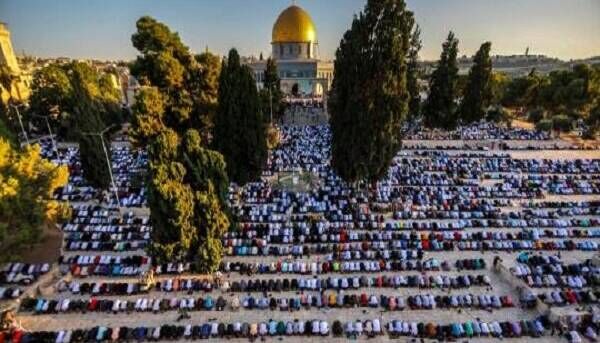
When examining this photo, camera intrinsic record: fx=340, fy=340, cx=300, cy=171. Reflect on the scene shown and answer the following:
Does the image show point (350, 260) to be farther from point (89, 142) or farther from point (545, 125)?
point (545, 125)

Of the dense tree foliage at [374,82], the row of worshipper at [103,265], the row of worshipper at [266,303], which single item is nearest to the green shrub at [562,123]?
the dense tree foliage at [374,82]

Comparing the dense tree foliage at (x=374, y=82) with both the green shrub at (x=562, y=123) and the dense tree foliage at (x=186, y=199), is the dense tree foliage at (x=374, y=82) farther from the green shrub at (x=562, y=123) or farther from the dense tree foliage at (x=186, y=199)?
the green shrub at (x=562, y=123)

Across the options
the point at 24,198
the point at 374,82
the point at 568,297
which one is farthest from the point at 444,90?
the point at 24,198

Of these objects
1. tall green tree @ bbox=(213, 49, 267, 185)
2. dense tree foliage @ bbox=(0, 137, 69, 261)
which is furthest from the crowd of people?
tall green tree @ bbox=(213, 49, 267, 185)

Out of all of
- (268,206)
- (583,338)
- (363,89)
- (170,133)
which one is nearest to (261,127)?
(268,206)

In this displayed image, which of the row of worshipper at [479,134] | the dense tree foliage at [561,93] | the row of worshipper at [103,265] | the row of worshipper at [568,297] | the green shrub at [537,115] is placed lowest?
the row of worshipper at [568,297]

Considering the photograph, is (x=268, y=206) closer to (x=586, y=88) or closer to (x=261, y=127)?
(x=261, y=127)
